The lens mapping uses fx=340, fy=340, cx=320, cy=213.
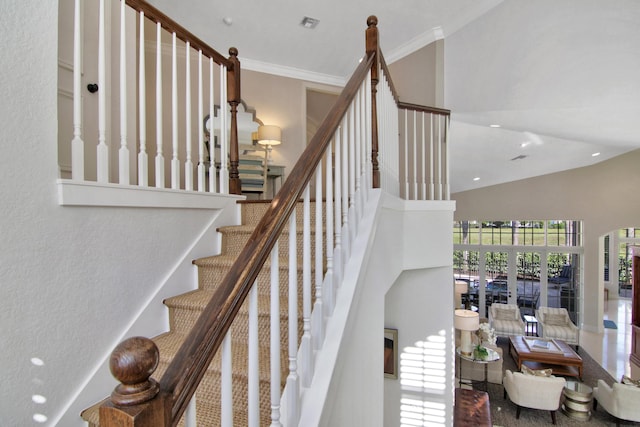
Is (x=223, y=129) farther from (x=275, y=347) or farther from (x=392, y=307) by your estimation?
(x=392, y=307)

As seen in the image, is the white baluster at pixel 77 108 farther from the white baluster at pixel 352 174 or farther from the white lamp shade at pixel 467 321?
the white lamp shade at pixel 467 321

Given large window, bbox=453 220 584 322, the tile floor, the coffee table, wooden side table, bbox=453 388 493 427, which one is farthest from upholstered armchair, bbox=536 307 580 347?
wooden side table, bbox=453 388 493 427

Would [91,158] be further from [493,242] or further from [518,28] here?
[493,242]

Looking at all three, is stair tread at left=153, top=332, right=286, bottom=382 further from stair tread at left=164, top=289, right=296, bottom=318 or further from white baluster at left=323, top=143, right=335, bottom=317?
white baluster at left=323, top=143, right=335, bottom=317

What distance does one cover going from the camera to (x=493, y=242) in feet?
33.8

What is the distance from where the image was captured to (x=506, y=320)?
348 inches

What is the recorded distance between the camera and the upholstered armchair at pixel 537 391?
519cm

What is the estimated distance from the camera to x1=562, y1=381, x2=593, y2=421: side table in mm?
5434

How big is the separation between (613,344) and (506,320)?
7.66 feet

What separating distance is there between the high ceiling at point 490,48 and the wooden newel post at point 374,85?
1981 mm

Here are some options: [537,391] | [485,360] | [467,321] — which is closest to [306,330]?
[467,321]

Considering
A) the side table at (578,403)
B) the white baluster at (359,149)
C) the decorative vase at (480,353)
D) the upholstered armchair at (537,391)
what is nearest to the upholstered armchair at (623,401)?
the side table at (578,403)

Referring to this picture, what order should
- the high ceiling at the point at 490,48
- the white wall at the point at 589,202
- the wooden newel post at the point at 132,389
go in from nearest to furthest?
the wooden newel post at the point at 132,389 → the high ceiling at the point at 490,48 → the white wall at the point at 589,202

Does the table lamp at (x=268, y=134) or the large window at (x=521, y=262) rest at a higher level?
the table lamp at (x=268, y=134)
